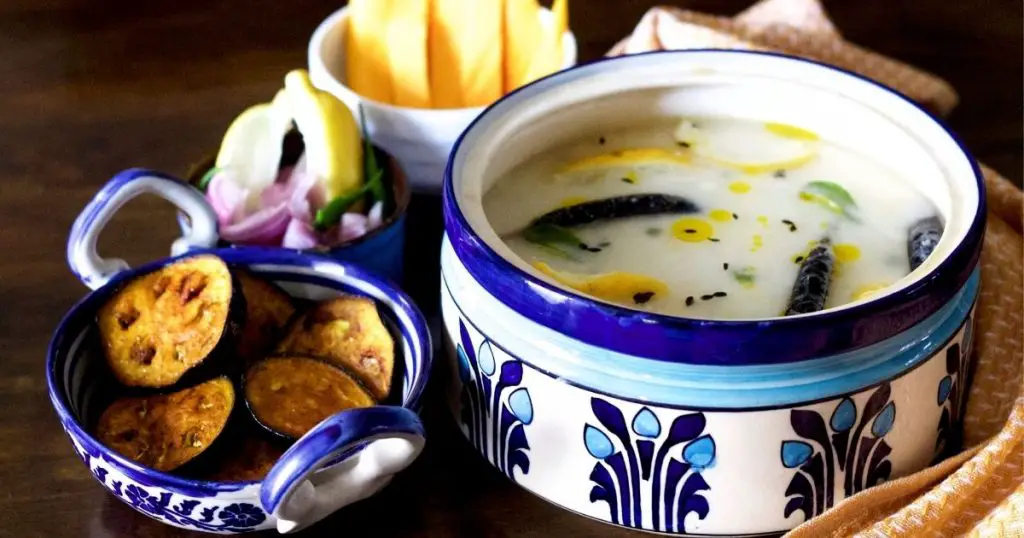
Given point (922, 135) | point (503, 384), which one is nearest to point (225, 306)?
point (503, 384)

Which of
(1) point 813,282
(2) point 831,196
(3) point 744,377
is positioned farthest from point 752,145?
(3) point 744,377

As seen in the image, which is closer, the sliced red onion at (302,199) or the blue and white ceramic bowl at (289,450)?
the blue and white ceramic bowl at (289,450)

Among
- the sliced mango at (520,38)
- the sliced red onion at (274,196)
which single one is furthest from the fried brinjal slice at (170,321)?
the sliced mango at (520,38)

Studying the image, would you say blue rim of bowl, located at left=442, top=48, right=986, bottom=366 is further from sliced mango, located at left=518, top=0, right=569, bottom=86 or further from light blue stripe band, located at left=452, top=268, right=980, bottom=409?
sliced mango, located at left=518, top=0, right=569, bottom=86

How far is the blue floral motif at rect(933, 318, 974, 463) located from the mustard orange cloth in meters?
0.01

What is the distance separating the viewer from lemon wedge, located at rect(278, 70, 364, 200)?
82 cm

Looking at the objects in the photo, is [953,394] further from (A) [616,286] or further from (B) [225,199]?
(B) [225,199]

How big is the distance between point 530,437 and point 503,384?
0.03m

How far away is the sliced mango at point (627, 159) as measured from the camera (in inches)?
32.5

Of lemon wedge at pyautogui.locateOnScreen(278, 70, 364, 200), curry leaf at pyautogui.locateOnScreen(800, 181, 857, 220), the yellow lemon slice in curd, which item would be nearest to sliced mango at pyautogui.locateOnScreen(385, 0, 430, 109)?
lemon wedge at pyautogui.locateOnScreen(278, 70, 364, 200)

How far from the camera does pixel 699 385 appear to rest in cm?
60

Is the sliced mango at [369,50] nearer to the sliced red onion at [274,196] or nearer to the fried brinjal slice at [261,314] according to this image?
the sliced red onion at [274,196]

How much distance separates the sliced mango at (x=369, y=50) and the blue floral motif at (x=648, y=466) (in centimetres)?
42

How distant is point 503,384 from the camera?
0.66m
